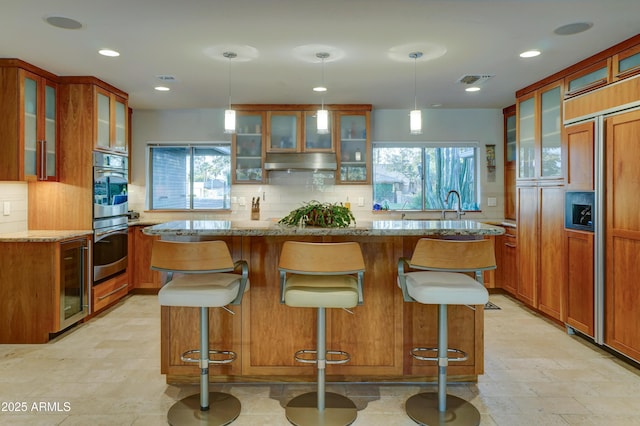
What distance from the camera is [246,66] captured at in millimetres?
3930

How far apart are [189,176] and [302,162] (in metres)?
1.74

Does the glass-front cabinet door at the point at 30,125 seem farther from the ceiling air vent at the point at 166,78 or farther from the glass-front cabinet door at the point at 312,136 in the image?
the glass-front cabinet door at the point at 312,136

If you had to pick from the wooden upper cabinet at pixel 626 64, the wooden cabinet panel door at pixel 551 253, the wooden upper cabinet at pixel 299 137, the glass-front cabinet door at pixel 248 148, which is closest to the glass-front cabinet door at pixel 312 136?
the wooden upper cabinet at pixel 299 137

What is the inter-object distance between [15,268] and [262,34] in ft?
9.30

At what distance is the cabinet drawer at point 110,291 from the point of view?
4355mm

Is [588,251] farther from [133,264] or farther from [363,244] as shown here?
[133,264]

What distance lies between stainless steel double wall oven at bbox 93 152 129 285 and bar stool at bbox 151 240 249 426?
7.73 ft

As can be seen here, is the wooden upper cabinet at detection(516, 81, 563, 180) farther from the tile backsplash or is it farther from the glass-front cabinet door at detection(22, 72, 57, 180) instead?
the tile backsplash

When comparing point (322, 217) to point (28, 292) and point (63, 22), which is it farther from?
point (28, 292)

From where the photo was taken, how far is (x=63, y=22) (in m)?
2.93

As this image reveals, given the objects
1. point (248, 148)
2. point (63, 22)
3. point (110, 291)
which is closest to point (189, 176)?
point (248, 148)

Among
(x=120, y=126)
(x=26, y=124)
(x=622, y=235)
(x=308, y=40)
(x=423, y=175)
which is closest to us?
(x=622, y=235)

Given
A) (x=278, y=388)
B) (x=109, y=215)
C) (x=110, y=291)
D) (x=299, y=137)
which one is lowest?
(x=278, y=388)

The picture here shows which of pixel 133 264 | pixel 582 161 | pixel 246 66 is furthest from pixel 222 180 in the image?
pixel 582 161
